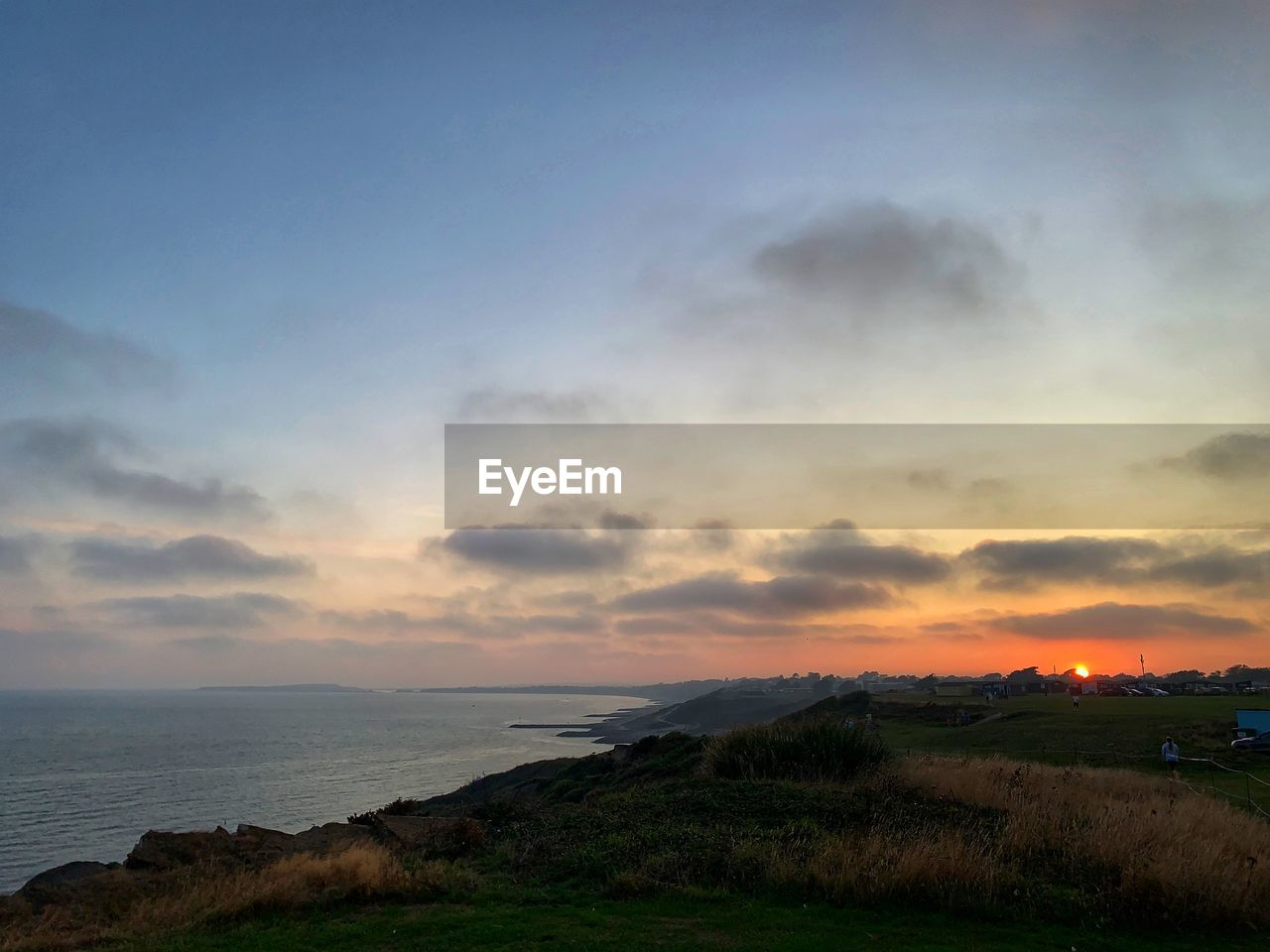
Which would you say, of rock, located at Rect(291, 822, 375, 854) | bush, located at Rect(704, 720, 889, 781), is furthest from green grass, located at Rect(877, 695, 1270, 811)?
rock, located at Rect(291, 822, 375, 854)

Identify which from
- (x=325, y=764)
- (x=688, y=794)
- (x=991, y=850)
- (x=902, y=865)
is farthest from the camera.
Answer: (x=325, y=764)

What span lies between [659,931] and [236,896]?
627cm

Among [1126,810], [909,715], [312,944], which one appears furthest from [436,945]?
[909,715]

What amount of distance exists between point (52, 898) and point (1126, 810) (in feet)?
63.9

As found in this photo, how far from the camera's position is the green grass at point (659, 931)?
396 inches

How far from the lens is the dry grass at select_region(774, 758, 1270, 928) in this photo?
36.9ft

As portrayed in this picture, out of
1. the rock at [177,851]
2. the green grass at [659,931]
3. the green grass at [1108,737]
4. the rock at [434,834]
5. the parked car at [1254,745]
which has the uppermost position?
the green grass at [659,931]

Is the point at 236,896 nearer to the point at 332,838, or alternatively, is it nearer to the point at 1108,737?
the point at 332,838

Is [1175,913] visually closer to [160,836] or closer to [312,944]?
[312,944]

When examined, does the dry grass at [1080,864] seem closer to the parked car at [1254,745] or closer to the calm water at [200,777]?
the parked car at [1254,745]

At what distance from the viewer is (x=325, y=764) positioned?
75.4 metres

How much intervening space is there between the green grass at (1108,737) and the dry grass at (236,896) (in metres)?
19.2

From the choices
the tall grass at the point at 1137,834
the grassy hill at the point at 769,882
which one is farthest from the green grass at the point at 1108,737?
the grassy hill at the point at 769,882

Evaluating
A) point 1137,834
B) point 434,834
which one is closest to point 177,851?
point 434,834
